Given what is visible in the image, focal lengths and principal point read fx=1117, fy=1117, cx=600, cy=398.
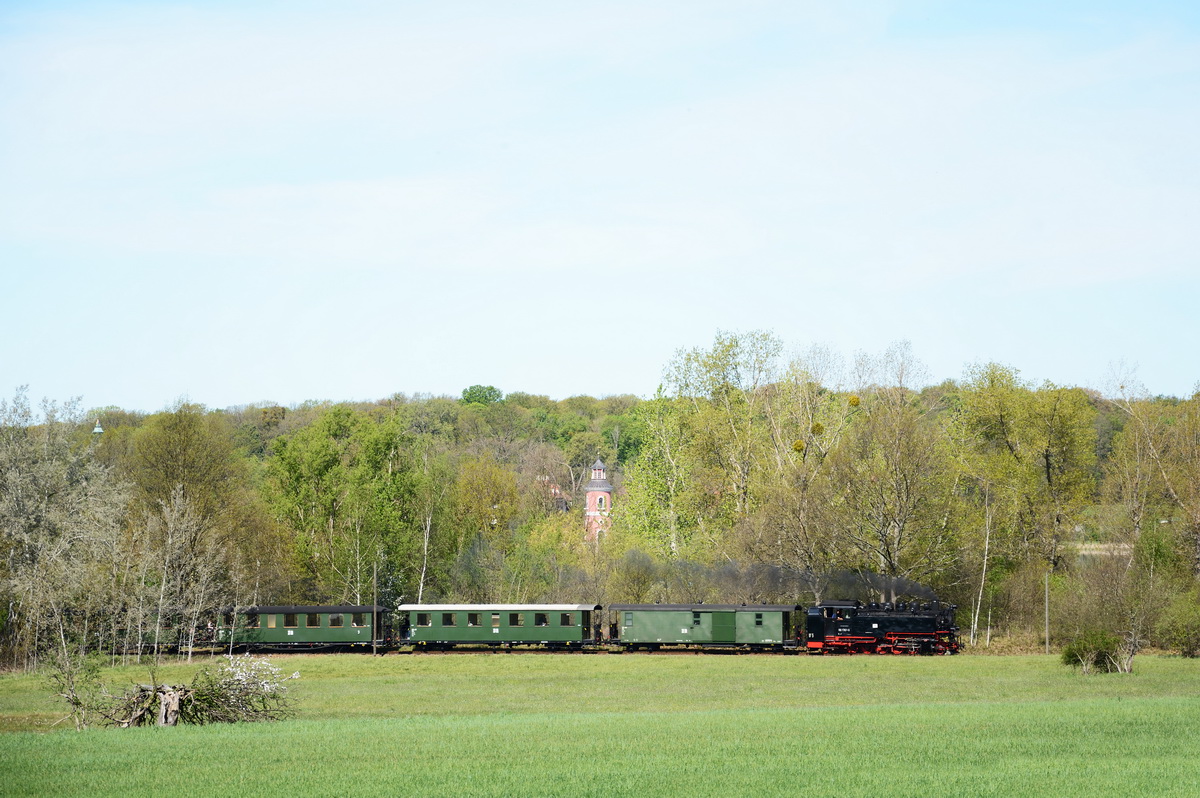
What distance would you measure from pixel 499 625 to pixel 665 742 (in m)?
32.5

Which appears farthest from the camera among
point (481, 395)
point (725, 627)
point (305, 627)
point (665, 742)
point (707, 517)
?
point (481, 395)

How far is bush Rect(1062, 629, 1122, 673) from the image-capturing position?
132 feet

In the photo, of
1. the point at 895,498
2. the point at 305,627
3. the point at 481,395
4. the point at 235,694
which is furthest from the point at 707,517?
the point at 481,395

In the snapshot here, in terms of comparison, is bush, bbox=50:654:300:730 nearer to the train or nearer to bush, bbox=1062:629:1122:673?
the train

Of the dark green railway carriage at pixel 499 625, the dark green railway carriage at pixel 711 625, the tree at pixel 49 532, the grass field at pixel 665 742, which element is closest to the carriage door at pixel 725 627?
the dark green railway carriage at pixel 711 625

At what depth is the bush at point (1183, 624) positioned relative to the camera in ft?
150

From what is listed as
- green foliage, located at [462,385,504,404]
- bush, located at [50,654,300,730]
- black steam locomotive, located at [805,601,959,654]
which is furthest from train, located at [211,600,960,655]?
green foliage, located at [462,385,504,404]

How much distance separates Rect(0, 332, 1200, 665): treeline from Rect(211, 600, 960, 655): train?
3.56m

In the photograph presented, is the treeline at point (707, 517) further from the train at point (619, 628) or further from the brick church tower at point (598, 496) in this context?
the brick church tower at point (598, 496)

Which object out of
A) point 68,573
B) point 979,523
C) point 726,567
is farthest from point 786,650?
point 68,573

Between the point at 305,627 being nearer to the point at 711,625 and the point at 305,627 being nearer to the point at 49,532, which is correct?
the point at 49,532

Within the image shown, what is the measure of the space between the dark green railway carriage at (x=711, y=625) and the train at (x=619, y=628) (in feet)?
0.15

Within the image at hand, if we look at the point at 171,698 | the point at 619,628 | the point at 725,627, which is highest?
the point at 725,627

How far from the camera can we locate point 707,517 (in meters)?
66.4
